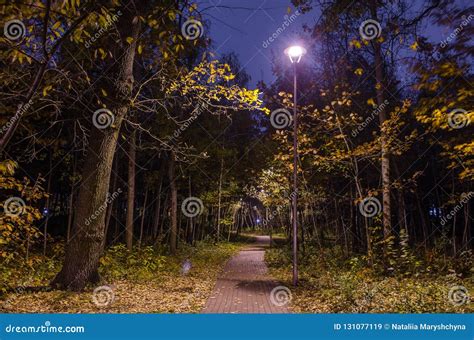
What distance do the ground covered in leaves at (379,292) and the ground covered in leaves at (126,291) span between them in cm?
303

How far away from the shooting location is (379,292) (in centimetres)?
1077

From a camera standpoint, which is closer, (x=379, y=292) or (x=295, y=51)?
(x=379, y=292)

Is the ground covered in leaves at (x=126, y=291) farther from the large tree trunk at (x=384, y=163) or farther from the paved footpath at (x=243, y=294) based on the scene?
the large tree trunk at (x=384, y=163)

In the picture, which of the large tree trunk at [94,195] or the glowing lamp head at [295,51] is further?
the glowing lamp head at [295,51]

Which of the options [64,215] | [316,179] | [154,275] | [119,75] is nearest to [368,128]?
[316,179]

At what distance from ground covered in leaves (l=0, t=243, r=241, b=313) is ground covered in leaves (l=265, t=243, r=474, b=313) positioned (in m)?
3.03

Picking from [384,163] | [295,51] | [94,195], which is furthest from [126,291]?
[384,163]

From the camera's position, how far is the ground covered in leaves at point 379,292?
901 centimetres

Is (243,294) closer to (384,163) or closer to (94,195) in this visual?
(94,195)

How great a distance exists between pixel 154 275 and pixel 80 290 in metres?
4.94

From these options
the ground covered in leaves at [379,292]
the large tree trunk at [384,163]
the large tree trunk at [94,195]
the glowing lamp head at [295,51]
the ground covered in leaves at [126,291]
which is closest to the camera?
the ground covered in leaves at [126,291]

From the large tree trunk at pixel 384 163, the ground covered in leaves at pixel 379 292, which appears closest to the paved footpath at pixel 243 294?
the ground covered in leaves at pixel 379 292

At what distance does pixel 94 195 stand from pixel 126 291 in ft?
9.42

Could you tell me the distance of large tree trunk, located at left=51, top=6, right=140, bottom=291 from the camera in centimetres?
1059
